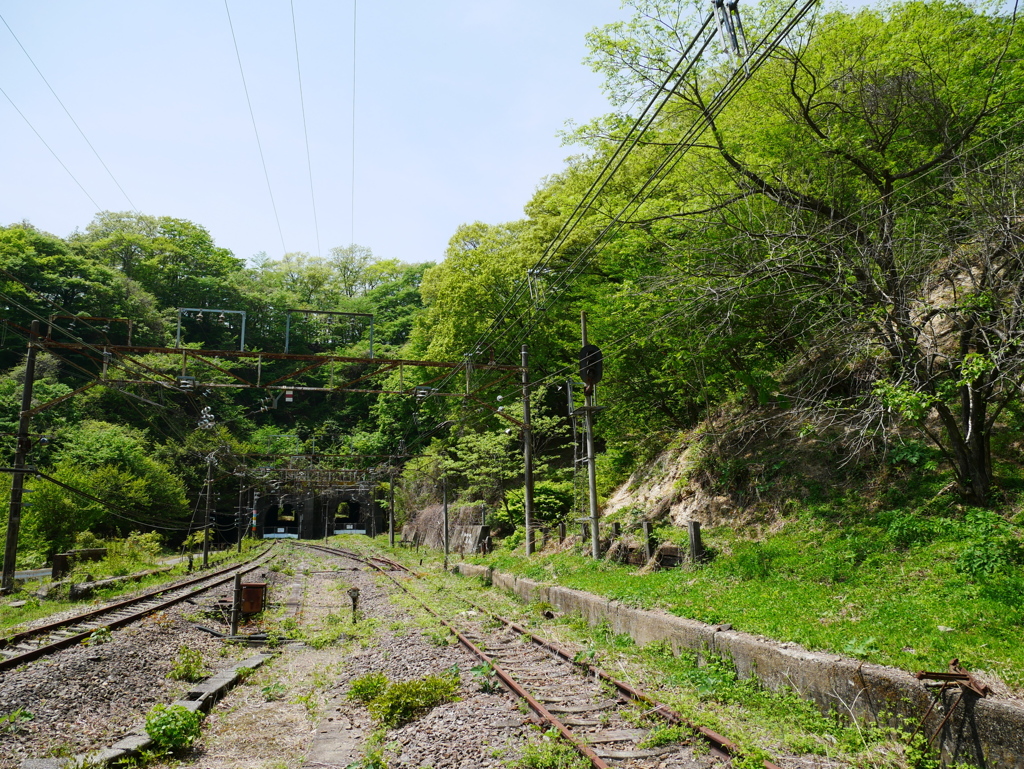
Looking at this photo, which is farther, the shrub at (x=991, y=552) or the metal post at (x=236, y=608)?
the metal post at (x=236, y=608)

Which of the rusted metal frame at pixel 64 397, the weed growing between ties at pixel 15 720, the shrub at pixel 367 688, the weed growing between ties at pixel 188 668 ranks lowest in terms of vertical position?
the weed growing between ties at pixel 188 668

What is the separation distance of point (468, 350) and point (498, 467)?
7395mm

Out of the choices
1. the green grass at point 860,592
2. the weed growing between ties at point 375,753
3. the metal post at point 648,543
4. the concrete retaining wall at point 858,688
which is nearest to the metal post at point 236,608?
the green grass at point 860,592

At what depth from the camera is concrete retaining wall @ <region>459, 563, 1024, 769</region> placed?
4973 mm

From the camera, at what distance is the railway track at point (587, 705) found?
579 centimetres

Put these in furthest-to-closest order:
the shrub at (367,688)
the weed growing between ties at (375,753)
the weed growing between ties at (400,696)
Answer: the shrub at (367,688)
the weed growing between ties at (400,696)
the weed growing between ties at (375,753)

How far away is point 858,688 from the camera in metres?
6.20

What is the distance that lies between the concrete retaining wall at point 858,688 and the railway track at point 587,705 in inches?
52.8

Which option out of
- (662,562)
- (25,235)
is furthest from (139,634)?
(25,235)

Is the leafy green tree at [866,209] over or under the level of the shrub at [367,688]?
over

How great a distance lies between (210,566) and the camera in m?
29.9

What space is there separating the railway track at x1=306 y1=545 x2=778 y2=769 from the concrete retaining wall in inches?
52.8

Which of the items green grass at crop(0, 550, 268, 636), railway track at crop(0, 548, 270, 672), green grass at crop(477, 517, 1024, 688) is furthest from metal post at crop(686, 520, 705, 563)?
green grass at crop(0, 550, 268, 636)

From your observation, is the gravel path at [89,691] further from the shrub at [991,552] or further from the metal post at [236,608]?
the shrub at [991,552]
